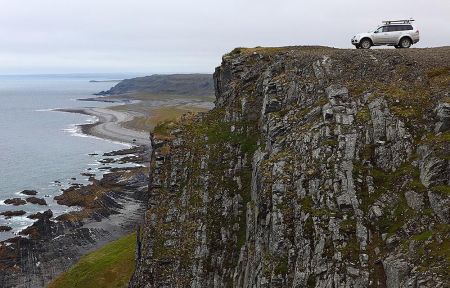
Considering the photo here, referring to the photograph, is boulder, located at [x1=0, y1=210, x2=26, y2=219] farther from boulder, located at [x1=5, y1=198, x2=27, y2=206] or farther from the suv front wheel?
the suv front wheel

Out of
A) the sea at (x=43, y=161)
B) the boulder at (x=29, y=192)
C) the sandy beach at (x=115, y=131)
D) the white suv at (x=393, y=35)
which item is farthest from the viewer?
the sandy beach at (x=115, y=131)

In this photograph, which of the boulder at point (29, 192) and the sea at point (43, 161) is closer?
the sea at point (43, 161)

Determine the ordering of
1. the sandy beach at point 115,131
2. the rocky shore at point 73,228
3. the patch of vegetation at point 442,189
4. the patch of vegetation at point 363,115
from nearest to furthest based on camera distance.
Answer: the patch of vegetation at point 442,189 < the patch of vegetation at point 363,115 < the rocky shore at point 73,228 < the sandy beach at point 115,131

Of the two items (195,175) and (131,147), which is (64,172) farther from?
(195,175)

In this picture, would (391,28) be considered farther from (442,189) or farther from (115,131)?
(115,131)

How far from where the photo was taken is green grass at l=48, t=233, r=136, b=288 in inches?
1684

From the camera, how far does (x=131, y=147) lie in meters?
130

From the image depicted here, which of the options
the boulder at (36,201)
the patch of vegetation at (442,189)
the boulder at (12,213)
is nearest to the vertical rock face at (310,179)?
the patch of vegetation at (442,189)

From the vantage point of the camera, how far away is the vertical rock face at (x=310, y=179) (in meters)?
20.6

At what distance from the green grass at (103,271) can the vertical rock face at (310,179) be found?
11.7 meters

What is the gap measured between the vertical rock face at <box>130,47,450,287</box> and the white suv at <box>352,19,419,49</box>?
13.4 ft

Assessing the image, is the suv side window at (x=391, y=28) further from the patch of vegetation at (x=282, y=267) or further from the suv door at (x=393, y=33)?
the patch of vegetation at (x=282, y=267)

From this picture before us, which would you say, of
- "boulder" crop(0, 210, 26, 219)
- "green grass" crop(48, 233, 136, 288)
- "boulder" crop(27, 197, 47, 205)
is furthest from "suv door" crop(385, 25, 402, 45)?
"boulder" crop(27, 197, 47, 205)

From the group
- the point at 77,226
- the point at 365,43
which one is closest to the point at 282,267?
the point at 365,43
